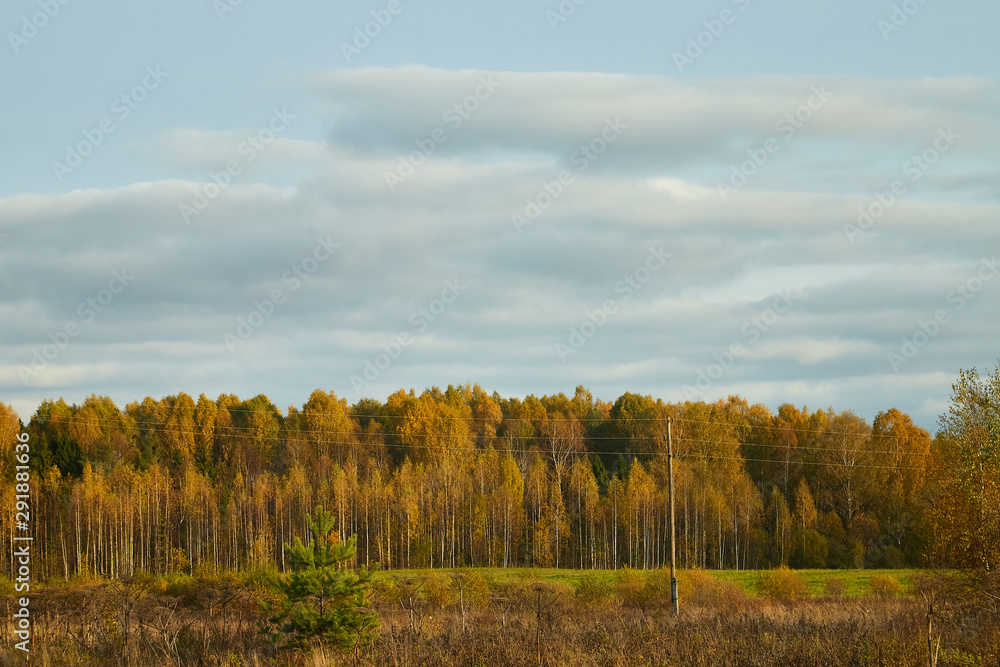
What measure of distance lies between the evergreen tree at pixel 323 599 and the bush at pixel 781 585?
29.2 meters

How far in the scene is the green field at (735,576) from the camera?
48094 millimetres

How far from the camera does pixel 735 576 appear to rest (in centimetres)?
5441

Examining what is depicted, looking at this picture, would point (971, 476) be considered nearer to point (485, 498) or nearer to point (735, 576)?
point (735, 576)

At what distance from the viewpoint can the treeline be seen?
221 ft

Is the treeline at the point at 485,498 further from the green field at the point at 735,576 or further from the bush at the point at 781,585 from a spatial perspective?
the bush at the point at 781,585

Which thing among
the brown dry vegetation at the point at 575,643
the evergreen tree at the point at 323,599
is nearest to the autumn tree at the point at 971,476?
the brown dry vegetation at the point at 575,643

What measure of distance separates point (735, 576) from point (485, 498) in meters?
26.3

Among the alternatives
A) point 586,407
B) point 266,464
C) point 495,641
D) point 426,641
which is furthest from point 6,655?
point 586,407

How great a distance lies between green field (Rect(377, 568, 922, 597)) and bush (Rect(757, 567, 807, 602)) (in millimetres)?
553

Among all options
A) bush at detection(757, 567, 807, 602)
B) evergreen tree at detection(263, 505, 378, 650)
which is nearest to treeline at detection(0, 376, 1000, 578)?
bush at detection(757, 567, 807, 602)

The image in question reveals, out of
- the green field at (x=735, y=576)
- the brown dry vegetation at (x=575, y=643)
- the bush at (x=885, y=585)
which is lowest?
the green field at (x=735, y=576)

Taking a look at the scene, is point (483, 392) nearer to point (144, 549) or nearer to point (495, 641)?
point (144, 549)

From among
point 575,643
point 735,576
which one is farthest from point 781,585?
point 575,643

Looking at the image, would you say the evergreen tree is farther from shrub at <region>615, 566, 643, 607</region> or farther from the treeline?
the treeline
